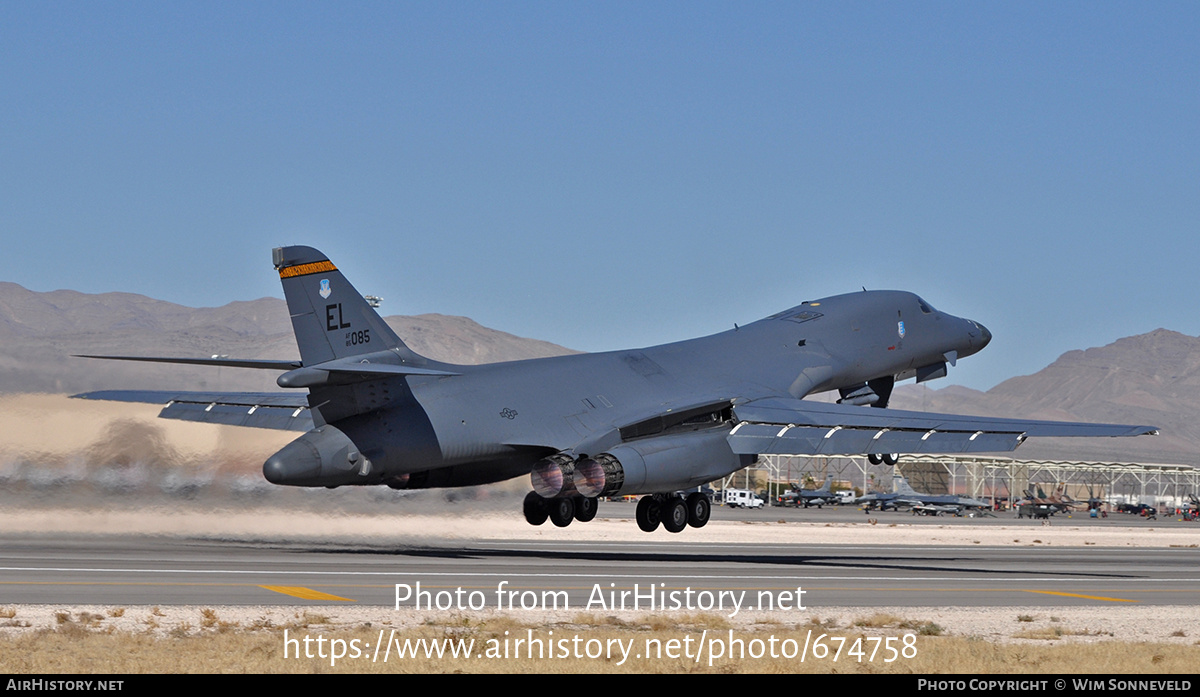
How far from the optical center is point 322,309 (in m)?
25.9

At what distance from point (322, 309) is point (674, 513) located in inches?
398

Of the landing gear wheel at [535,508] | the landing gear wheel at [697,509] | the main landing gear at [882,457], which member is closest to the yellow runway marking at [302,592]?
the landing gear wheel at [535,508]

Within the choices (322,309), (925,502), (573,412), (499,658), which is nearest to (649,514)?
(573,412)

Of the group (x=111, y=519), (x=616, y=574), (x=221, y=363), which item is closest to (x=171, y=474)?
(x=111, y=519)

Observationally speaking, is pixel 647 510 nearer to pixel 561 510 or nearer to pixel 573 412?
pixel 561 510

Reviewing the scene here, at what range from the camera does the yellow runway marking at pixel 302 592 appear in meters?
18.6

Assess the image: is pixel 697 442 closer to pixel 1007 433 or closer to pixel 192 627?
pixel 1007 433

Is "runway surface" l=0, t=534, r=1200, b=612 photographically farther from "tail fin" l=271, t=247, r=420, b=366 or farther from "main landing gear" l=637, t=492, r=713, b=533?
"tail fin" l=271, t=247, r=420, b=366

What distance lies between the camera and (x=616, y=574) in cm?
2453

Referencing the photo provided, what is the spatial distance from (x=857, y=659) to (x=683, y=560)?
16.2 metres

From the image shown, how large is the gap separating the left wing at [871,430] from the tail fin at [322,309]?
8800 mm

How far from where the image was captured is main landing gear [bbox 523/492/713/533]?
30.9m

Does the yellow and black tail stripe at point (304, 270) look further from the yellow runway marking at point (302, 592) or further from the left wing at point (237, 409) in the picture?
the yellow runway marking at point (302, 592)

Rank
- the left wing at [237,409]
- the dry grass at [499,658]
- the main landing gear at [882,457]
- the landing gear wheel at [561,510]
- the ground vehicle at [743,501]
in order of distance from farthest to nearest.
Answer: the ground vehicle at [743,501]
the landing gear wheel at [561,510]
the left wing at [237,409]
the main landing gear at [882,457]
the dry grass at [499,658]
